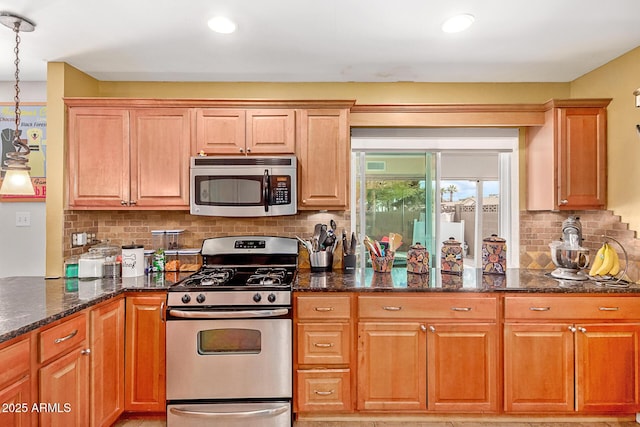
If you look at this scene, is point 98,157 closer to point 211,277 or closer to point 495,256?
point 211,277

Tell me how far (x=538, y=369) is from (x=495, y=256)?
0.80m

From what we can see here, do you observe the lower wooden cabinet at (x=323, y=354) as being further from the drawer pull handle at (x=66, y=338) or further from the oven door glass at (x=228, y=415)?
the drawer pull handle at (x=66, y=338)

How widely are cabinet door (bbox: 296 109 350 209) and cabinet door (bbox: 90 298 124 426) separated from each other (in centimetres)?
151

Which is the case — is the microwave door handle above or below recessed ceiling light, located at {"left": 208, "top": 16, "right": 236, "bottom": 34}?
below

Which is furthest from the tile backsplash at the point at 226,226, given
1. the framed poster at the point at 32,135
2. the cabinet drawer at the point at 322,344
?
the cabinet drawer at the point at 322,344

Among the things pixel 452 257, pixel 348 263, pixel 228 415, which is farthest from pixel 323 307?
pixel 452 257

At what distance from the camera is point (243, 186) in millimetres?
2828

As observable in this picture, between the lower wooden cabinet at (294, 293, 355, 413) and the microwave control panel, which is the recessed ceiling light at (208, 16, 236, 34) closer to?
the microwave control panel

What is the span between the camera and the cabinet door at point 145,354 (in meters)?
2.42

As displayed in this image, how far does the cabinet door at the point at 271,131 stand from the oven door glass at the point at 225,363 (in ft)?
4.24

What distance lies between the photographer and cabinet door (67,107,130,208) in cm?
284

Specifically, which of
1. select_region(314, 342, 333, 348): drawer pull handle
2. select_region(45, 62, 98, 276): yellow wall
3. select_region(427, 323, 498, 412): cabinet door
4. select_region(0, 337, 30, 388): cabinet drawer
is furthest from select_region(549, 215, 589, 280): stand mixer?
select_region(45, 62, 98, 276): yellow wall

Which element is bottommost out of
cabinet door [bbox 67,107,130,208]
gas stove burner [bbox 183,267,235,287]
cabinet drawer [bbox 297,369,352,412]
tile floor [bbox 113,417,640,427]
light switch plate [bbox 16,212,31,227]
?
tile floor [bbox 113,417,640,427]

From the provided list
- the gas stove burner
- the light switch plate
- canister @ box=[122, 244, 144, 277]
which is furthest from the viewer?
the light switch plate
